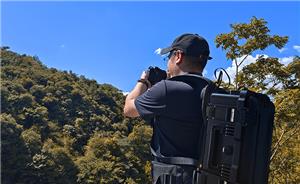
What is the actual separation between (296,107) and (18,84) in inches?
2082

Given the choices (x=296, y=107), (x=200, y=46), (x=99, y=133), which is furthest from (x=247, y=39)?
(x=99, y=133)

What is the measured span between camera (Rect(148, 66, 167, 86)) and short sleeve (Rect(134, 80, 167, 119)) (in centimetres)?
17

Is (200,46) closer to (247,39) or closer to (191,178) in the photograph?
(191,178)

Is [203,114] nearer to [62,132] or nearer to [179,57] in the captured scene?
[179,57]

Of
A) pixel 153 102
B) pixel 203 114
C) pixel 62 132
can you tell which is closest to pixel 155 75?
pixel 153 102

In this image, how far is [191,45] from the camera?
192cm

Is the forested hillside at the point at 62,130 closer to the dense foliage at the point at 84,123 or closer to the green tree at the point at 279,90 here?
the dense foliage at the point at 84,123

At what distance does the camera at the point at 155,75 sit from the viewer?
6.68ft

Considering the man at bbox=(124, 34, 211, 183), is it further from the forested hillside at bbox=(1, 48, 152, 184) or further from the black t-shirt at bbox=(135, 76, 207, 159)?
the forested hillside at bbox=(1, 48, 152, 184)

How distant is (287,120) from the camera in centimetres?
784

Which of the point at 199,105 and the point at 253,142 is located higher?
the point at 199,105

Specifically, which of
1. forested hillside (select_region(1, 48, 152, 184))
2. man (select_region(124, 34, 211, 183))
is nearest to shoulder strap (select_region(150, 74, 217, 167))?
man (select_region(124, 34, 211, 183))

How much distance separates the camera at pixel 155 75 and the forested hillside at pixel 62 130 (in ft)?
91.2

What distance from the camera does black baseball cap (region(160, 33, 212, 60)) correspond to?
191cm
